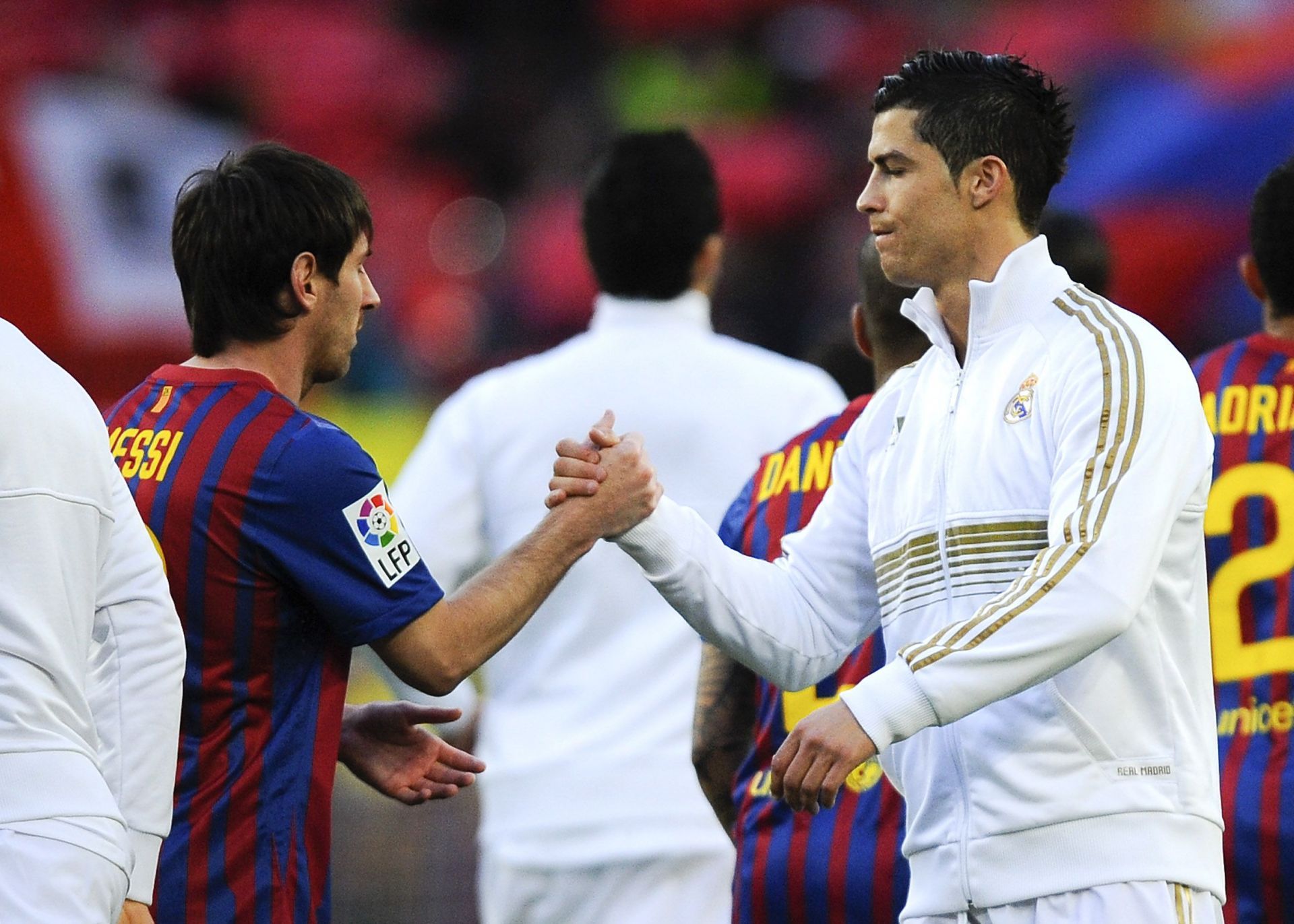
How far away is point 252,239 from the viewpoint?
304 centimetres

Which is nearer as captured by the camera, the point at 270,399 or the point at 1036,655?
the point at 1036,655

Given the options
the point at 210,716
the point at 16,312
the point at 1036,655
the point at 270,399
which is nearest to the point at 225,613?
the point at 210,716

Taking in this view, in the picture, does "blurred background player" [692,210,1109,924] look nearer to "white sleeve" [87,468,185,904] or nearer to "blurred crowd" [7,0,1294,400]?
"white sleeve" [87,468,185,904]

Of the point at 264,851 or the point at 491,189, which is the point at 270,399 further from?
the point at 491,189

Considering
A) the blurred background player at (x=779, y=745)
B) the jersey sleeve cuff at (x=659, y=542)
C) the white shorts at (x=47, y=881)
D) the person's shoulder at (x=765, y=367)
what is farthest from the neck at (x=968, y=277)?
the person's shoulder at (x=765, y=367)

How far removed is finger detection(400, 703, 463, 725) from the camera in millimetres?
3150

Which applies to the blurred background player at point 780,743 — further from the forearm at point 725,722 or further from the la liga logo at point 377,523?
the la liga logo at point 377,523

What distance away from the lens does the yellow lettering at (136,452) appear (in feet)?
9.72

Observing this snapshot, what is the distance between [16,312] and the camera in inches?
430

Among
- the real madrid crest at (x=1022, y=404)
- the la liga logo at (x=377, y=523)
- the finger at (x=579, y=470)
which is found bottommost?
the la liga logo at (x=377, y=523)

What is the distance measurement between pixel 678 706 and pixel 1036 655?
6.55ft

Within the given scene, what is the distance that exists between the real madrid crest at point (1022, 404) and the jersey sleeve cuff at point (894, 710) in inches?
16.9

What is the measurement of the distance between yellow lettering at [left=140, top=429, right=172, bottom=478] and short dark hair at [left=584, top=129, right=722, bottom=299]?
1928mm

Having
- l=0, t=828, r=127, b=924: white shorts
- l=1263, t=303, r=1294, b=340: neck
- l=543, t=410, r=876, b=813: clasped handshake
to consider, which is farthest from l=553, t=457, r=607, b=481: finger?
l=1263, t=303, r=1294, b=340: neck
